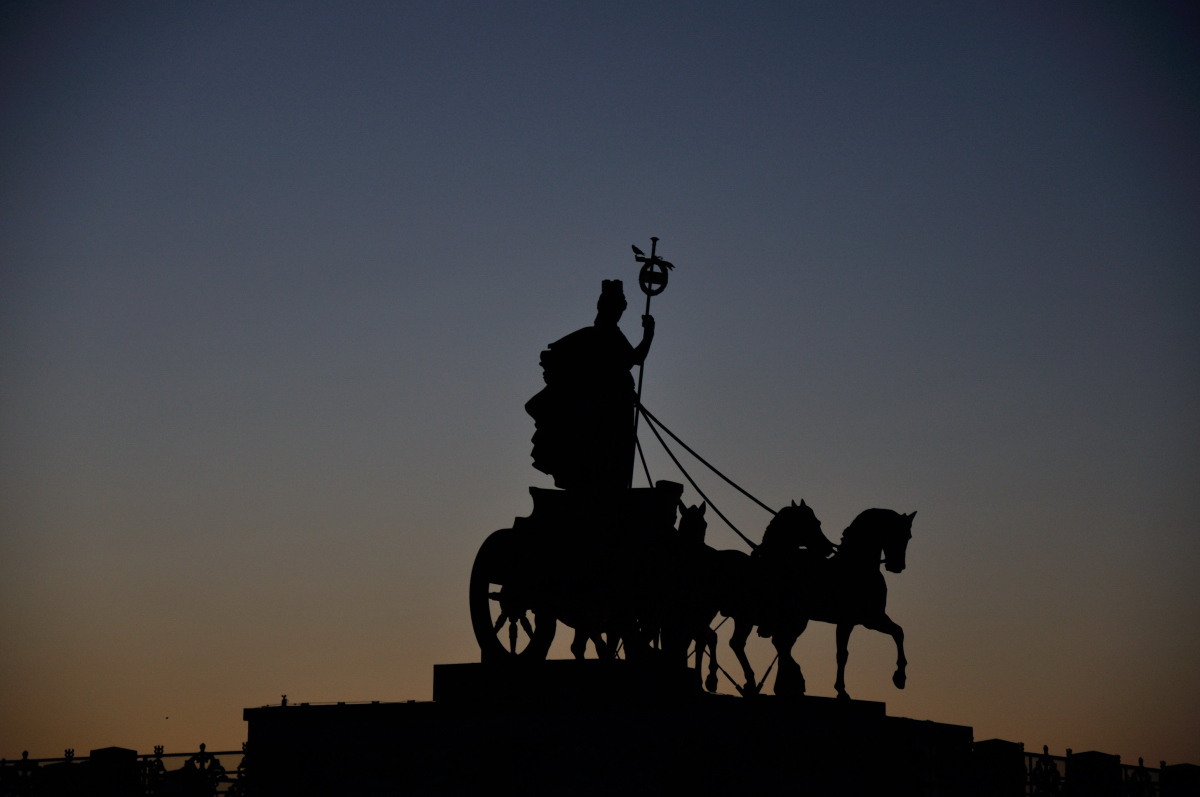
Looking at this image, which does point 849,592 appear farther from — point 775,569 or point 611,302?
point 611,302

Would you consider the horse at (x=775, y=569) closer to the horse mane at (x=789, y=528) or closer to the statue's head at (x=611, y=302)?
the horse mane at (x=789, y=528)

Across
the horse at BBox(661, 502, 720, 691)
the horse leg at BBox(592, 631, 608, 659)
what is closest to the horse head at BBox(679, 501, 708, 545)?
the horse at BBox(661, 502, 720, 691)

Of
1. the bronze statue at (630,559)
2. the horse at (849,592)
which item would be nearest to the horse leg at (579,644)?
the bronze statue at (630,559)

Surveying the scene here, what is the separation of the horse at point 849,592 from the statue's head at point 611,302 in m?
3.85

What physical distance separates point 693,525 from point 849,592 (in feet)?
6.96

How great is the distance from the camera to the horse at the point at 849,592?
2178 cm

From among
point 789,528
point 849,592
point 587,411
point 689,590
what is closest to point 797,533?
point 789,528

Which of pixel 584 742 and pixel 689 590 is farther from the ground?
pixel 689 590

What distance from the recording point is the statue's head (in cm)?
2209

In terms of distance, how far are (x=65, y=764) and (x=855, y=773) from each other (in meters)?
8.72

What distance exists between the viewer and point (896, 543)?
21750 mm

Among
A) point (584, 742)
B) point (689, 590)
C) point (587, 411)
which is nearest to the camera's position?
point (584, 742)

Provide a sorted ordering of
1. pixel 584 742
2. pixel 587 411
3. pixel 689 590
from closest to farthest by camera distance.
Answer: pixel 584 742 < pixel 689 590 < pixel 587 411

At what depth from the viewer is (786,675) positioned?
71.4ft
